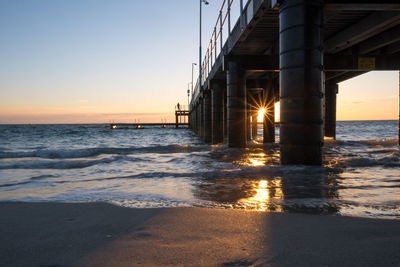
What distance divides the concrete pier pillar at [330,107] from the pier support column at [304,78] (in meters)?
18.9

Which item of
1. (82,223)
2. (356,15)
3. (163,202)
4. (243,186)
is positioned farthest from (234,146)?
(82,223)

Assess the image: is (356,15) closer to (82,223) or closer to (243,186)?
(243,186)

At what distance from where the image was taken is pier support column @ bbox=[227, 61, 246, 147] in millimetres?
14898

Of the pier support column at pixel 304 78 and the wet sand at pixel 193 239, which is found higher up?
the pier support column at pixel 304 78

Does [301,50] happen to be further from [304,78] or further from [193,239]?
[193,239]

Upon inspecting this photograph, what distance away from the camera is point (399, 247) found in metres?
2.29

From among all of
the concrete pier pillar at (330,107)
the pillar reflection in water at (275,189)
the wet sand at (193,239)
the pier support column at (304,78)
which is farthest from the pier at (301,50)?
the concrete pier pillar at (330,107)

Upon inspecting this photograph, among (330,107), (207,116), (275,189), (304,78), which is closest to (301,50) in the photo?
(304,78)

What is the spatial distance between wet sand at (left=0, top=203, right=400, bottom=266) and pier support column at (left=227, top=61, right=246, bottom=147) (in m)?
12.1

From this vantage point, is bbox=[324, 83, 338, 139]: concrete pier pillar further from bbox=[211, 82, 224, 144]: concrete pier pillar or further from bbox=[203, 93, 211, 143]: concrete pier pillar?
bbox=[203, 93, 211, 143]: concrete pier pillar

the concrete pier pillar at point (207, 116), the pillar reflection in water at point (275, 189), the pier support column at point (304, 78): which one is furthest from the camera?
the concrete pier pillar at point (207, 116)

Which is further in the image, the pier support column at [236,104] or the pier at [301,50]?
the pier support column at [236,104]

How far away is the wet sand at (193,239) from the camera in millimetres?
2137

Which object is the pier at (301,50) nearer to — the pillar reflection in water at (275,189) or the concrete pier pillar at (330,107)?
the pillar reflection in water at (275,189)
